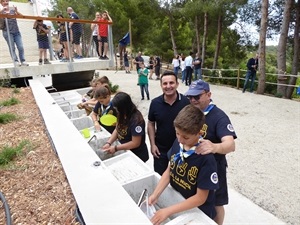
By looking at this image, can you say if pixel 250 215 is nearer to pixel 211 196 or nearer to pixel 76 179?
pixel 211 196

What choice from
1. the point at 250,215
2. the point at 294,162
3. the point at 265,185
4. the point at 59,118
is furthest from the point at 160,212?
the point at 294,162

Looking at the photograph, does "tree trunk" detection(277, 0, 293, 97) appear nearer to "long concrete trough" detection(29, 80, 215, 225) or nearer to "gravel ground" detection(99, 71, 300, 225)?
"gravel ground" detection(99, 71, 300, 225)

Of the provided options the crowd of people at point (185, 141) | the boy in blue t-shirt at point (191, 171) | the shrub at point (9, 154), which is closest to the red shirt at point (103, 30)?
the crowd of people at point (185, 141)

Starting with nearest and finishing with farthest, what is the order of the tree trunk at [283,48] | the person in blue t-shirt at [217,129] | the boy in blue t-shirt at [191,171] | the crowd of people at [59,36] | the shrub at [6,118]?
Result: the boy in blue t-shirt at [191,171] < the person in blue t-shirt at [217,129] < the shrub at [6,118] < the crowd of people at [59,36] < the tree trunk at [283,48]

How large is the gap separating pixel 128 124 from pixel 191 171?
1.05m

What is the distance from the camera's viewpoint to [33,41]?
9266 mm

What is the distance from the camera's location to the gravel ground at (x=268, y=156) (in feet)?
10.7

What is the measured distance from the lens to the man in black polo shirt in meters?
2.37

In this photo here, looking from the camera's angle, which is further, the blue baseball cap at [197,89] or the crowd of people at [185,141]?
the blue baseball cap at [197,89]

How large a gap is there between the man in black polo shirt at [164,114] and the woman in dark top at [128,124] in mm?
215

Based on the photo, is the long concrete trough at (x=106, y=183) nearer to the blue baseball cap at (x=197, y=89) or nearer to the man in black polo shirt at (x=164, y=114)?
the man in black polo shirt at (x=164, y=114)

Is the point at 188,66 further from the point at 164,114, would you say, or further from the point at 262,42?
the point at 164,114

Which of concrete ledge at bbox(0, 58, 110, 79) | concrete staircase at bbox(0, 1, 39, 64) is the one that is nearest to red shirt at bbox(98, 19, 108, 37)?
concrete ledge at bbox(0, 58, 110, 79)

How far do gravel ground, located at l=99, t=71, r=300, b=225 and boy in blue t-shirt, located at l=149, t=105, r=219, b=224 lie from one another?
6.74 ft
